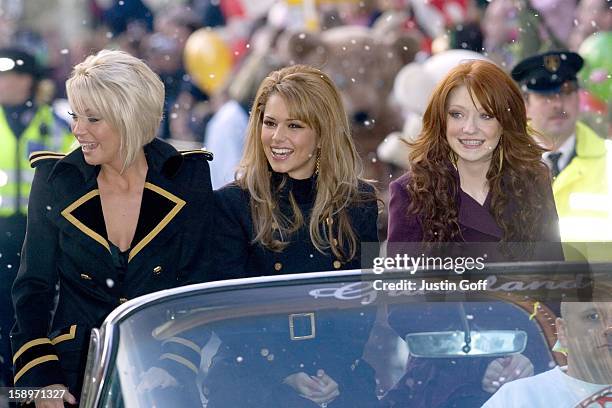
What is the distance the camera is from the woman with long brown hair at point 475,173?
4605 mm

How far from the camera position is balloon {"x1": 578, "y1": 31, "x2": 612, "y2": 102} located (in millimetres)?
9001

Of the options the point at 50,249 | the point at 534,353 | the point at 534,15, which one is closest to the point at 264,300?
the point at 534,353

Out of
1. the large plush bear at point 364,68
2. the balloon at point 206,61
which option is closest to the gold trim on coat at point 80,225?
the large plush bear at point 364,68

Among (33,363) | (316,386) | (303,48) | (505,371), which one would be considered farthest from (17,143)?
(505,371)

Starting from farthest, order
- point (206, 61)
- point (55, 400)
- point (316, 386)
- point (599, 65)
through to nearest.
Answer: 1. point (206, 61)
2. point (599, 65)
3. point (55, 400)
4. point (316, 386)

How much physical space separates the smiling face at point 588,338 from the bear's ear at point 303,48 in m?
4.74

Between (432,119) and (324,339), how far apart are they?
4.19ft

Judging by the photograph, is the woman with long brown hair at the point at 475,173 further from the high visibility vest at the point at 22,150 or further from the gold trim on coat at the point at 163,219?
the high visibility vest at the point at 22,150

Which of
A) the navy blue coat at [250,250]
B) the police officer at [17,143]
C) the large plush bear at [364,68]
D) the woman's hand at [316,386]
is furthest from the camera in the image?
the large plush bear at [364,68]

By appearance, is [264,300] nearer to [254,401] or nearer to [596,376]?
[254,401]

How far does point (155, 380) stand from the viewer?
350 cm

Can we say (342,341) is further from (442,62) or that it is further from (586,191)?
(442,62)

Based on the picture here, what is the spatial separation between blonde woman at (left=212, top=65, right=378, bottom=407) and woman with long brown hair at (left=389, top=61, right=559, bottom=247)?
0.48ft

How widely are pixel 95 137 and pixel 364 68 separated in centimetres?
460
